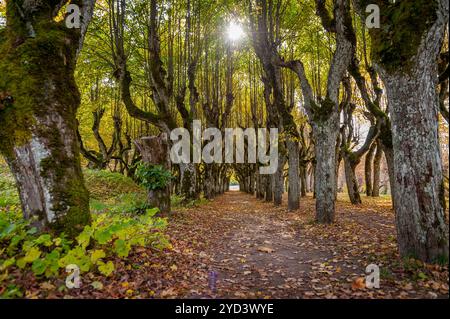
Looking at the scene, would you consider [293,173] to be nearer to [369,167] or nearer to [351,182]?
[351,182]

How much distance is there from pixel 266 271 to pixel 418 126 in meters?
3.43

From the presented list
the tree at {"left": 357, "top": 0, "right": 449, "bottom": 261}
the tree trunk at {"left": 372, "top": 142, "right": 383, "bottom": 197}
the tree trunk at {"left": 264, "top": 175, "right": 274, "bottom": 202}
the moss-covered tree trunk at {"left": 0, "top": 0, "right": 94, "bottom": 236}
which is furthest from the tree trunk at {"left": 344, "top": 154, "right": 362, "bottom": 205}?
the moss-covered tree trunk at {"left": 0, "top": 0, "right": 94, "bottom": 236}

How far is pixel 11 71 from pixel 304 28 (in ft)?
46.4

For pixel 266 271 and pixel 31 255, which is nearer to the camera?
pixel 31 255

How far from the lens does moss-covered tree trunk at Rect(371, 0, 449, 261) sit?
163 inches

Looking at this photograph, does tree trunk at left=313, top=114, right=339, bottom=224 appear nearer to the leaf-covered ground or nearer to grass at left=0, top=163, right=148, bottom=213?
the leaf-covered ground

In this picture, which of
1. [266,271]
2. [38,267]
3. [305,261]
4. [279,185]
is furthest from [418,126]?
[279,185]

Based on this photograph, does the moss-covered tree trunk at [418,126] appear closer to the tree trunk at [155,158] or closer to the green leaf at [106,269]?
the green leaf at [106,269]

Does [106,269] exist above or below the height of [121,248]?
below

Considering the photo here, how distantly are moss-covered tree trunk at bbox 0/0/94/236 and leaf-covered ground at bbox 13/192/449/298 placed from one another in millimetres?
1068

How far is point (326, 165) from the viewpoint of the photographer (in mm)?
9047

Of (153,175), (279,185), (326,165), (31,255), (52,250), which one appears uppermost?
(326,165)

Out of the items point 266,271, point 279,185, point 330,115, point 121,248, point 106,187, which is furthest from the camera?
point 279,185
